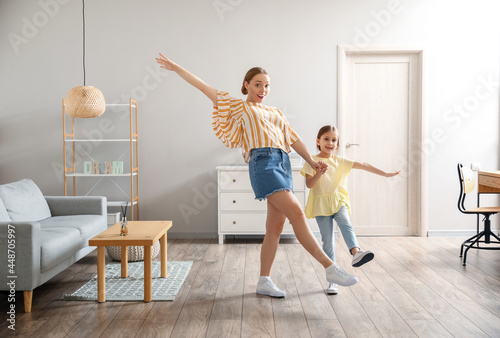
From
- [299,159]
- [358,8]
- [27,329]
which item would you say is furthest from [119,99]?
[27,329]

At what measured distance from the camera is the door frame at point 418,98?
4984mm

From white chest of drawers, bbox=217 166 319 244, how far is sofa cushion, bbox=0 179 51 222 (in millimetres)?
1600

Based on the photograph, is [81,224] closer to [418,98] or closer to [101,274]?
[101,274]

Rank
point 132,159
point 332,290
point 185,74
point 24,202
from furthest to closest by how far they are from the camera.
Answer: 1. point 132,159
2. point 24,202
3. point 332,290
4. point 185,74

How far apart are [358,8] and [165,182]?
276 cm

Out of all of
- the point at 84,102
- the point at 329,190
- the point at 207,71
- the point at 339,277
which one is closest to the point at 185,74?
the point at 329,190

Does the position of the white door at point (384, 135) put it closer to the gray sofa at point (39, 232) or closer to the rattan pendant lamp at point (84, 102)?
the rattan pendant lamp at point (84, 102)

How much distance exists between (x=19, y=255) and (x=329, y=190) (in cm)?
185

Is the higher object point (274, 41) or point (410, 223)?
point (274, 41)

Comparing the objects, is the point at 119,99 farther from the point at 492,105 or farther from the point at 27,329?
the point at 492,105

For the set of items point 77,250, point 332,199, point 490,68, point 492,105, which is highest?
point 490,68

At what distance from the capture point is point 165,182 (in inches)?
200

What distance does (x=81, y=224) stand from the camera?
3.57 m

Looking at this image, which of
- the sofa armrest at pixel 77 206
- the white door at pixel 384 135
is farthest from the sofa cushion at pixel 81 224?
the white door at pixel 384 135
